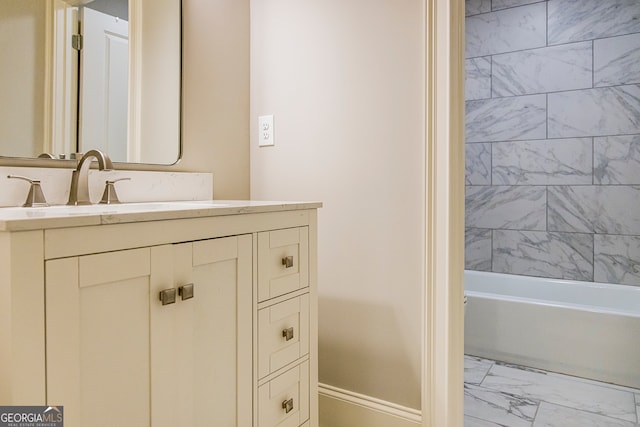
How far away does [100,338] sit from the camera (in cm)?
86

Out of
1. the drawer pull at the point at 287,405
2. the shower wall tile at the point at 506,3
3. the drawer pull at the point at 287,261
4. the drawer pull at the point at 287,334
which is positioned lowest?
the drawer pull at the point at 287,405

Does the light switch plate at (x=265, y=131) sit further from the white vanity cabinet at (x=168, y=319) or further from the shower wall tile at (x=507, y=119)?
the shower wall tile at (x=507, y=119)

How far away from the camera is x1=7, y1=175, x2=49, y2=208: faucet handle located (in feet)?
4.00

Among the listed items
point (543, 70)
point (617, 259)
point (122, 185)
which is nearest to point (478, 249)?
point (617, 259)

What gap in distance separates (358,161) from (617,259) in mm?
2138

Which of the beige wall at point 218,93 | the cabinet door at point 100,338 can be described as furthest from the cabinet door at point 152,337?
the beige wall at point 218,93

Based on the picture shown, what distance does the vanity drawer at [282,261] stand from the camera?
127 cm

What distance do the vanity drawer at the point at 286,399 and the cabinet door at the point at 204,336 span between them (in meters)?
0.07

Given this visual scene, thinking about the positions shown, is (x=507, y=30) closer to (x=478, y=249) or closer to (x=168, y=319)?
(x=478, y=249)

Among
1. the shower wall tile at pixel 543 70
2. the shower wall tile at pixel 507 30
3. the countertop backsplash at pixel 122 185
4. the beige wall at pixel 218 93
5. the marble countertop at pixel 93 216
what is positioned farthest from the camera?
the shower wall tile at pixel 507 30

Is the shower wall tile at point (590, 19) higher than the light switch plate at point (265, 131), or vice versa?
the shower wall tile at point (590, 19)

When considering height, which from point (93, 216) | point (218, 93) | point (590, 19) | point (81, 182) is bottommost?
point (93, 216)

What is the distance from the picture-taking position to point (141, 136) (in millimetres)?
1572

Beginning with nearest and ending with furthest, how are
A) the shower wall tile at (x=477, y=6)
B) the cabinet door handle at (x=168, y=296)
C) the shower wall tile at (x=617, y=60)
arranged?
the cabinet door handle at (x=168, y=296) → the shower wall tile at (x=617, y=60) → the shower wall tile at (x=477, y=6)
